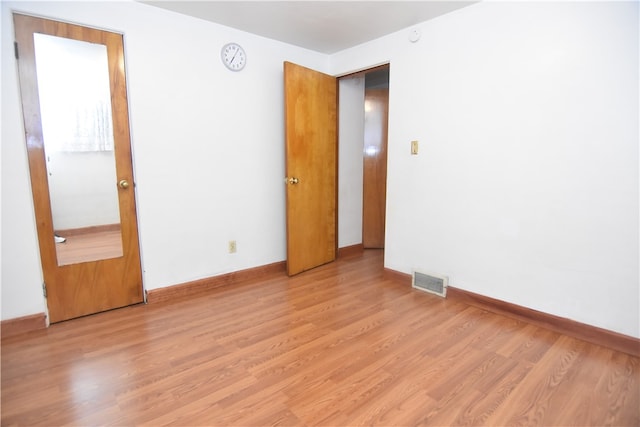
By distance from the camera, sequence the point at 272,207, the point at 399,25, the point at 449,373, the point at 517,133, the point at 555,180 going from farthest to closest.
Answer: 1. the point at 272,207
2. the point at 399,25
3. the point at 517,133
4. the point at 555,180
5. the point at 449,373

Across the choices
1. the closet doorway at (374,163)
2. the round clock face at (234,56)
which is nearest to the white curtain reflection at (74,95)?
the round clock face at (234,56)

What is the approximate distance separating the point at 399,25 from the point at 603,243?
225cm

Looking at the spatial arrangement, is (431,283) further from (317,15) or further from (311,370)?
(317,15)

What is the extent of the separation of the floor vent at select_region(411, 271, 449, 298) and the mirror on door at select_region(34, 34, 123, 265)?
8.16ft

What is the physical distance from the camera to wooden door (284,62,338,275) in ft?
10.6

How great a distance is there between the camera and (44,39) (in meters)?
2.20

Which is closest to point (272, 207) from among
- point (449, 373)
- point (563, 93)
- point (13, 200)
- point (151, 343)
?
point (151, 343)

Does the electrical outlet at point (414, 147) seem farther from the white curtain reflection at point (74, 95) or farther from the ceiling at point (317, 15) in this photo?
the white curtain reflection at point (74, 95)

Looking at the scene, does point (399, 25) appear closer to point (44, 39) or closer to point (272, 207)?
point (272, 207)

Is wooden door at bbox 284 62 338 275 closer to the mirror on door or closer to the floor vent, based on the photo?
the floor vent

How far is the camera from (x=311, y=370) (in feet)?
6.07

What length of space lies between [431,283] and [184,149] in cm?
238

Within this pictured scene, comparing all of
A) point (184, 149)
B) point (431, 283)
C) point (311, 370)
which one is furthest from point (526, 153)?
point (184, 149)

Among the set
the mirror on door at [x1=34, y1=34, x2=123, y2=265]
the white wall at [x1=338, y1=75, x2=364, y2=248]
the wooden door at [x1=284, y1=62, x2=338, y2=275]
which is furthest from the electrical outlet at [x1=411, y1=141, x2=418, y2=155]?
the mirror on door at [x1=34, y1=34, x2=123, y2=265]
